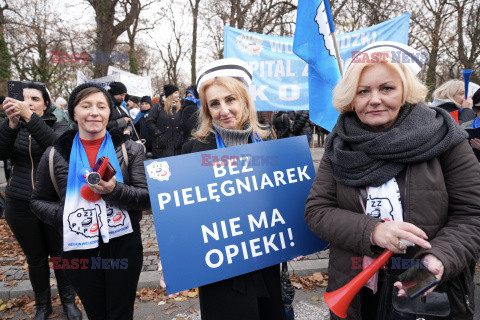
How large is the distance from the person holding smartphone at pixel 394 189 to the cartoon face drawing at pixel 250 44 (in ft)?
11.2

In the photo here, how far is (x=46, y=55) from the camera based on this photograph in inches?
1011

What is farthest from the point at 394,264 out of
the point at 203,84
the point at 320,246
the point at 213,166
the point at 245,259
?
the point at 203,84

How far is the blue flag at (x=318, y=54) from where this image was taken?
2.92 m

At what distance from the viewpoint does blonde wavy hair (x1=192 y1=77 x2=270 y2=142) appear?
194 cm

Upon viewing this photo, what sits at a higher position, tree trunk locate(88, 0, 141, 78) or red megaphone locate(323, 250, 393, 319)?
tree trunk locate(88, 0, 141, 78)

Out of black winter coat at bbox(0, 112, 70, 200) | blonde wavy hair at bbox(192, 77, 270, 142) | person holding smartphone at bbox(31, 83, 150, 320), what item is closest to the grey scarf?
blonde wavy hair at bbox(192, 77, 270, 142)

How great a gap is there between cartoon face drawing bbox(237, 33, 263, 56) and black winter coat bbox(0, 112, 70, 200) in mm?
2920

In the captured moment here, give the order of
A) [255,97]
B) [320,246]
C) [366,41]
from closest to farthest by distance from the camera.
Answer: [320,246] < [366,41] < [255,97]

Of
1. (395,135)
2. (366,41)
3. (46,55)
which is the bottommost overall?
(395,135)

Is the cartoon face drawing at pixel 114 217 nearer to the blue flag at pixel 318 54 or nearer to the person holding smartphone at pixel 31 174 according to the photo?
the person holding smartphone at pixel 31 174

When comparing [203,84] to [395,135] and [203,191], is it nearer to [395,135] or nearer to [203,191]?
[203,191]

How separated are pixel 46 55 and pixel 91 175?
1146 inches

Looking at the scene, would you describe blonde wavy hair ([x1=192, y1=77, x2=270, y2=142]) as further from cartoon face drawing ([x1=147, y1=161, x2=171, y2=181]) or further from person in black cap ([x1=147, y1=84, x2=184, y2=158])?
person in black cap ([x1=147, y1=84, x2=184, y2=158])

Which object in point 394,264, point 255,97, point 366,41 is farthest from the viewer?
point 255,97
